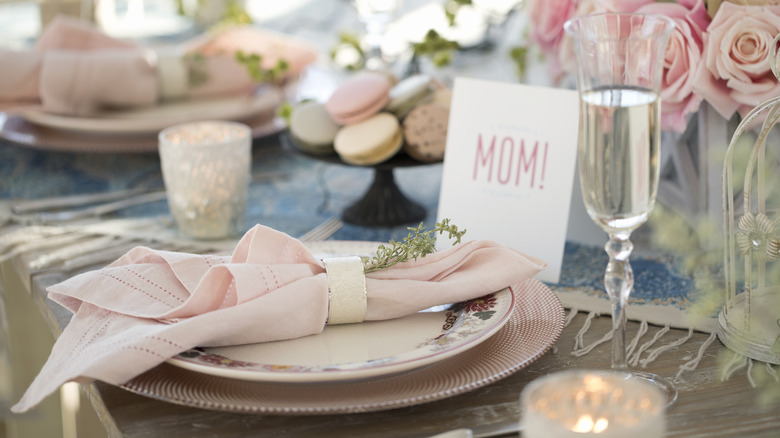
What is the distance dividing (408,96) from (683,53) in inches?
14.9

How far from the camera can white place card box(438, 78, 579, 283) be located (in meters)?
1.02

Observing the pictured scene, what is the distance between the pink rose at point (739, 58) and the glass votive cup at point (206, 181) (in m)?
0.59

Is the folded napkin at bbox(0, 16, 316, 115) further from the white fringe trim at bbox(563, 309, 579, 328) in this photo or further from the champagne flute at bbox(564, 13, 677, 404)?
the champagne flute at bbox(564, 13, 677, 404)

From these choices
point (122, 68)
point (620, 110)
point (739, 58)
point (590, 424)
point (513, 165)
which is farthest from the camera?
point (122, 68)

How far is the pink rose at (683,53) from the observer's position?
97 centimetres

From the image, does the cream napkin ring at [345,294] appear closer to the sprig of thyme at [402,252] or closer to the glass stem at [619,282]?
the sprig of thyme at [402,252]

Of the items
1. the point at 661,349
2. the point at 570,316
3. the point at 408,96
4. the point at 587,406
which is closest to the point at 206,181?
the point at 408,96

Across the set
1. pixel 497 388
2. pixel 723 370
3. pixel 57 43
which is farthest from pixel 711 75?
pixel 57 43

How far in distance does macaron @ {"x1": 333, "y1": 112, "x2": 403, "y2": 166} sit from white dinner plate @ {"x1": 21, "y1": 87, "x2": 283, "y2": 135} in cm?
37

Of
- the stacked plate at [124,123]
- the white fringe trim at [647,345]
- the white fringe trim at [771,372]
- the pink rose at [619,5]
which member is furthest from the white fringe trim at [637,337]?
the stacked plate at [124,123]

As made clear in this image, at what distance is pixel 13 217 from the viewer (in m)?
1.27

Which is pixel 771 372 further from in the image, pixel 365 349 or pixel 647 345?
pixel 365 349

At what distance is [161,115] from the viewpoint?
1550mm

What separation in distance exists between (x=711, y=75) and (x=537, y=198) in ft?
0.76
